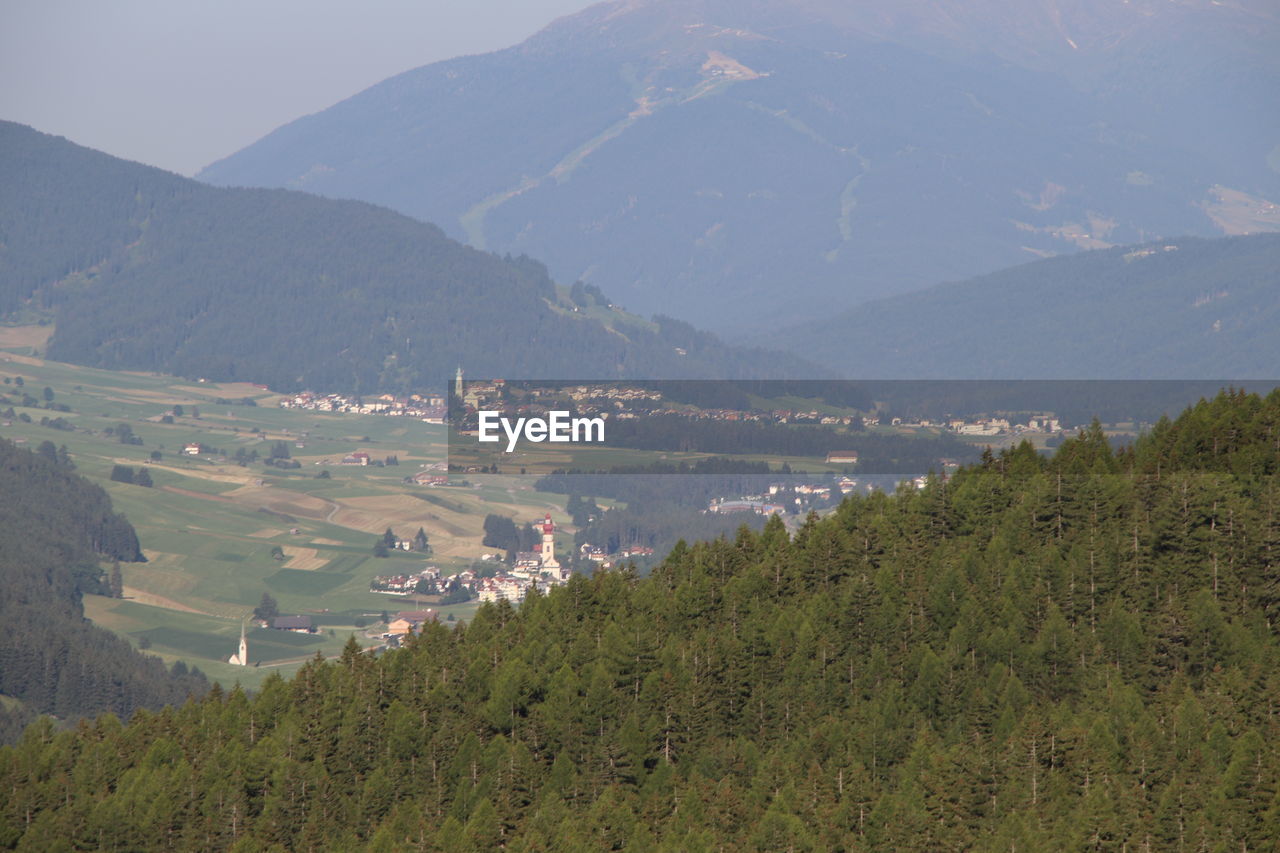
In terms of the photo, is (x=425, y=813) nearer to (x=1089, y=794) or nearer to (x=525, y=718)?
(x=525, y=718)

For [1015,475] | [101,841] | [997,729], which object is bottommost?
[101,841]

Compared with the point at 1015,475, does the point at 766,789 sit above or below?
below

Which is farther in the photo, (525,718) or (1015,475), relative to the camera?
(1015,475)

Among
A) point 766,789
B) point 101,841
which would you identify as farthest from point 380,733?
point 766,789

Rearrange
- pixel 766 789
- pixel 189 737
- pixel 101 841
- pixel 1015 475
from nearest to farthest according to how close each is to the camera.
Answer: pixel 766 789
pixel 101 841
pixel 189 737
pixel 1015 475

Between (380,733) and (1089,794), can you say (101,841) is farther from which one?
(1089,794)

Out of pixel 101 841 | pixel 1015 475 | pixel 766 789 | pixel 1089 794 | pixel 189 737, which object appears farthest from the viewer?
pixel 1015 475
